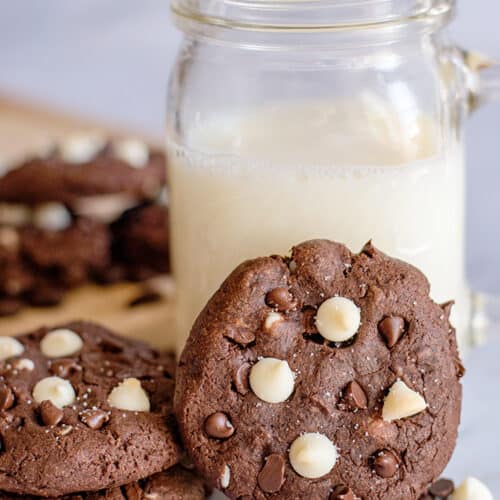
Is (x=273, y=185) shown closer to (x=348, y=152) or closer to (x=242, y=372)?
(x=348, y=152)

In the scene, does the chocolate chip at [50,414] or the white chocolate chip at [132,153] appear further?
the white chocolate chip at [132,153]

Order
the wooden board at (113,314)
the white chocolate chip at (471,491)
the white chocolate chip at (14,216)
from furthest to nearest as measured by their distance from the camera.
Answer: the white chocolate chip at (14,216), the wooden board at (113,314), the white chocolate chip at (471,491)

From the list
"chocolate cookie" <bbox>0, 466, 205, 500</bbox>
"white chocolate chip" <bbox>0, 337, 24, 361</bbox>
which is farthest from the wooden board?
"chocolate cookie" <bbox>0, 466, 205, 500</bbox>

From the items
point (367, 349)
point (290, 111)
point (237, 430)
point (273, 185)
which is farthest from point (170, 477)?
point (290, 111)

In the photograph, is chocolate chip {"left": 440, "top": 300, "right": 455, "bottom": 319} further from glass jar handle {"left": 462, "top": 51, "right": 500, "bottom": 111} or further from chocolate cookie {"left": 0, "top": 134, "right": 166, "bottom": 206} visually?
chocolate cookie {"left": 0, "top": 134, "right": 166, "bottom": 206}

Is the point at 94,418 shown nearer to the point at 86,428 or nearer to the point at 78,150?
the point at 86,428

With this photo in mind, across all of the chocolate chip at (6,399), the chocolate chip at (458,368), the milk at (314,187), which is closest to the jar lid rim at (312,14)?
the milk at (314,187)

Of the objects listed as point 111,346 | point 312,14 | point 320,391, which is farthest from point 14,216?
point 320,391

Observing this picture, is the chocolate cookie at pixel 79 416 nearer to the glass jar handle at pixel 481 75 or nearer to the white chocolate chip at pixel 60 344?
the white chocolate chip at pixel 60 344
